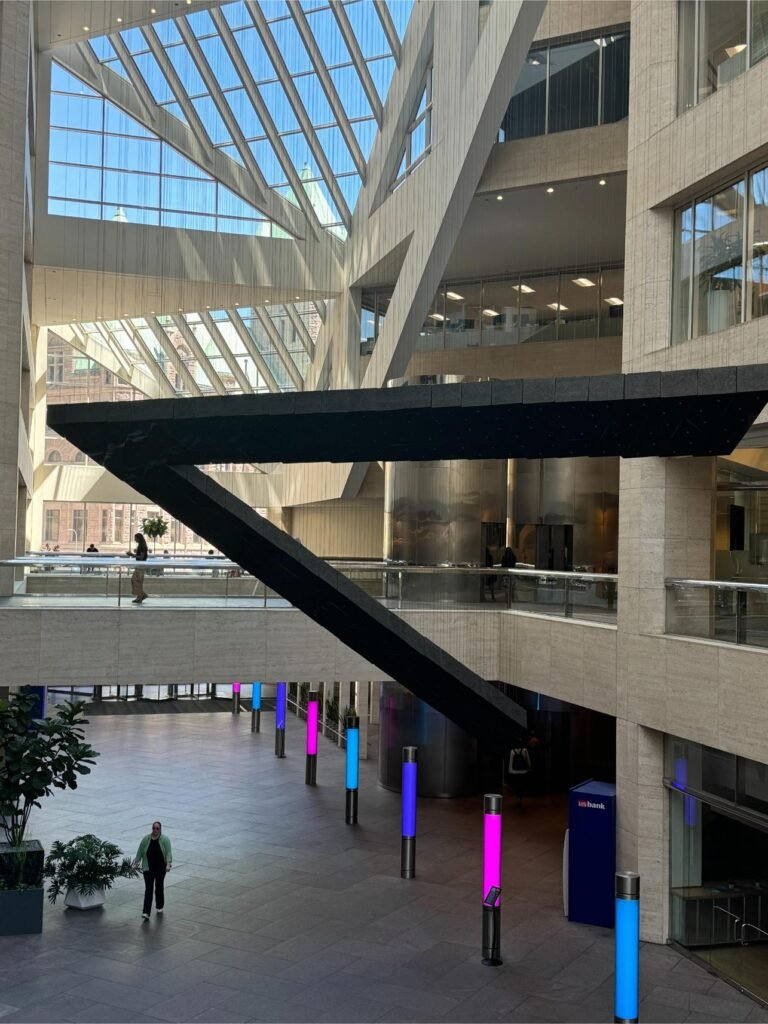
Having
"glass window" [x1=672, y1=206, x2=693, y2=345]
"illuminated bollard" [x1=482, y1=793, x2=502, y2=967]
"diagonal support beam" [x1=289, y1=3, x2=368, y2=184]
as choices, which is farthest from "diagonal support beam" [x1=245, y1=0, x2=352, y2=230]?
"illuminated bollard" [x1=482, y1=793, x2=502, y2=967]

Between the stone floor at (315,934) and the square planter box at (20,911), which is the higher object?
the square planter box at (20,911)

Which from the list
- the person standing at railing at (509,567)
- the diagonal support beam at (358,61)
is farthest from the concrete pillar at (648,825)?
the diagonal support beam at (358,61)

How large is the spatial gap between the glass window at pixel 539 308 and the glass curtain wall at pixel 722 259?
49.0 ft

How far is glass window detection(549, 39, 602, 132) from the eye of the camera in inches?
883

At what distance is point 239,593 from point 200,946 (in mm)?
6239

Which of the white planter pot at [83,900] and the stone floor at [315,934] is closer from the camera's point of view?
the stone floor at [315,934]

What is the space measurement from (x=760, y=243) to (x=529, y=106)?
11.2 meters

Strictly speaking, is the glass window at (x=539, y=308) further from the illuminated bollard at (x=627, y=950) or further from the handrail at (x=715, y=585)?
the illuminated bollard at (x=627, y=950)

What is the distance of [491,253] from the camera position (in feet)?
94.1

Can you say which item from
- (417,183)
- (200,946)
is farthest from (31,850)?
(417,183)

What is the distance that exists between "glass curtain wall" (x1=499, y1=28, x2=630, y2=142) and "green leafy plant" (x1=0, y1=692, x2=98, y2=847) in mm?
15144

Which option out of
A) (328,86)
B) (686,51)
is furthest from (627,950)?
(328,86)

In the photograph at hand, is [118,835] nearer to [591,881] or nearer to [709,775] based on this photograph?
[591,881]

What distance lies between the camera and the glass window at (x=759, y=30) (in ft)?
42.1
